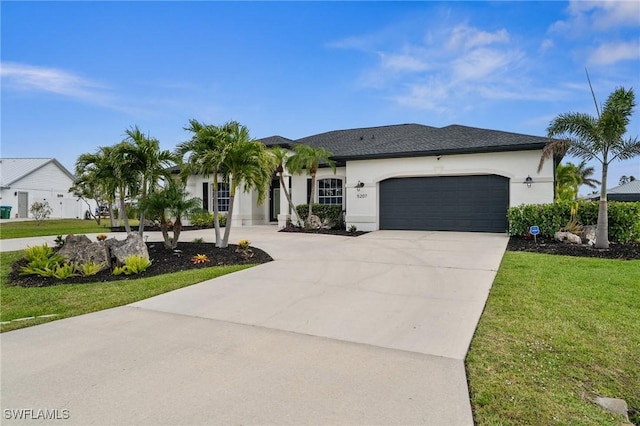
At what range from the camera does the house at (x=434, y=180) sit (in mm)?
12992

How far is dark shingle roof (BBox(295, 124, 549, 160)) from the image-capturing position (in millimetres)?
13094

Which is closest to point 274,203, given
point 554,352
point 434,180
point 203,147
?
point 434,180

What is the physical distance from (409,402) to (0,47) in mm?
11700

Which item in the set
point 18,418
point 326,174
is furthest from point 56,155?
point 18,418

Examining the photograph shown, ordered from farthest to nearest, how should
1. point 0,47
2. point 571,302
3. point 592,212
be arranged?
1. point 592,212
2. point 0,47
3. point 571,302

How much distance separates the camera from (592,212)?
11.0 meters

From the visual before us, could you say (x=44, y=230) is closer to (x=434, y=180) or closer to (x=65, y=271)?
(x=65, y=271)

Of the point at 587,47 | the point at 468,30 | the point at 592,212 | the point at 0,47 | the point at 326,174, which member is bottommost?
the point at 592,212

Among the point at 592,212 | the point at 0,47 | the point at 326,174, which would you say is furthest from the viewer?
the point at 326,174

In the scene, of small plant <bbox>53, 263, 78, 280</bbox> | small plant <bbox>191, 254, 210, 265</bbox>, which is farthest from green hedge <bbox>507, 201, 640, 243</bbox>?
small plant <bbox>53, 263, 78, 280</bbox>

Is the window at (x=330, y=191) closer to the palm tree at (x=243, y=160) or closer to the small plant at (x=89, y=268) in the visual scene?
the palm tree at (x=243, y=160)

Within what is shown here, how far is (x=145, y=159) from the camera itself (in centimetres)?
959

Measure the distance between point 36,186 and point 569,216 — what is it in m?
43.5

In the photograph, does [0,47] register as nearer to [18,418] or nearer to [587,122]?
[18,418]
